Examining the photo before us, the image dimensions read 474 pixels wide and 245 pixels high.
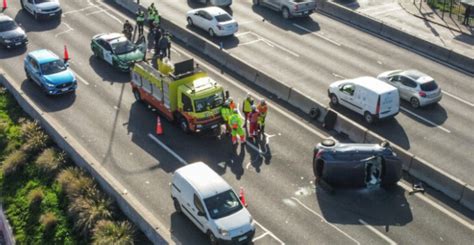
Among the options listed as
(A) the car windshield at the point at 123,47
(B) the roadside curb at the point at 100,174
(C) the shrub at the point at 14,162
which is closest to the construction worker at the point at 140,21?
(A) the car windshield at the point at 123,47

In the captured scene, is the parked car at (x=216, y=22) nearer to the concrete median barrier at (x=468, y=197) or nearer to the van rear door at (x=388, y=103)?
the van rear door at (x=388, y=103)

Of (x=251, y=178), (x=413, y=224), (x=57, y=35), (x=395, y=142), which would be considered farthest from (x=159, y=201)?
(x=57, y=35)

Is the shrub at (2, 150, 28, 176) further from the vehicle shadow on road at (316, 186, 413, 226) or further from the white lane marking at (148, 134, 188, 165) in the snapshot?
the vehicle shadow on road at (316, 186, 413, 226)

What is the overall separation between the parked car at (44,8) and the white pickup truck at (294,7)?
588 inches

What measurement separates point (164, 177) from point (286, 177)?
16.4 feet

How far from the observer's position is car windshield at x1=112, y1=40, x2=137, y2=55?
3284 cm

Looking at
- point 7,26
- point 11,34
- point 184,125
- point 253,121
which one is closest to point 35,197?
point 184,125

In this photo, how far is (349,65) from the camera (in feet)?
113

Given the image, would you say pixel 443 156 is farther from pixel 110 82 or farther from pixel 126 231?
pixel 110 82

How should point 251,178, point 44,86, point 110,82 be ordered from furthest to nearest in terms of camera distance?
point 110,82 → point 44,86 → point 251,178

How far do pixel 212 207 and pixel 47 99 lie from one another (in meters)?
14.4

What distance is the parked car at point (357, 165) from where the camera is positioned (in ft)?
73.9

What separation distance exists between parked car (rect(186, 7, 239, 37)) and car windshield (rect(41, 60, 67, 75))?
10091 millimetres

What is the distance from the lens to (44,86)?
30078 millimetres
